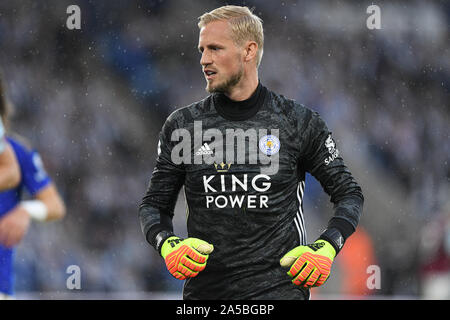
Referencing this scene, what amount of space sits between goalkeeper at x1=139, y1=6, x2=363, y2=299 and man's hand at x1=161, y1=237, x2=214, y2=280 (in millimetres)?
90

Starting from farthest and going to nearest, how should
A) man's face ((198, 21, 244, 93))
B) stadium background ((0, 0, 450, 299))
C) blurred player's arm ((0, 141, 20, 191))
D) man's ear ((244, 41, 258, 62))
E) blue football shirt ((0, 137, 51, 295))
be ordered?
stadium background ((0, 0, 450, 299))
blurred player's arm ((0, 141, 20, 191))
blue football shirt ((0, 137, 51, 295))
man's ear ((244, 41, 258, 62))
man's face ((198, 21, 244, 93))

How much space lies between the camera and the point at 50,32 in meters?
9.67

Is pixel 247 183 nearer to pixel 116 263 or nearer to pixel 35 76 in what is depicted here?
pixel 116 263

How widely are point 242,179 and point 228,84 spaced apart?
1.43ft

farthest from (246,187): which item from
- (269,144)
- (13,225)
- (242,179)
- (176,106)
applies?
(176,106)

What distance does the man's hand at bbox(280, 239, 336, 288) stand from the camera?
2.47m

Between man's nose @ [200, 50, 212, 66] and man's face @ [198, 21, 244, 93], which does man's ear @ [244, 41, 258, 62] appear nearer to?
man's face @ [198, 21, 244, 93]

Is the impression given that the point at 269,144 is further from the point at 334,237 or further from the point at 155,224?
the point at 155,224

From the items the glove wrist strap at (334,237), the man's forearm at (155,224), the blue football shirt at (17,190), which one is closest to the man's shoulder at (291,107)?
the glove wrist strap at (334,237)

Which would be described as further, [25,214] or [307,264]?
[25,214]

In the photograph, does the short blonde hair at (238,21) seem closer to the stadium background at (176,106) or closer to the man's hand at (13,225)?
the man's hand at (13,225)

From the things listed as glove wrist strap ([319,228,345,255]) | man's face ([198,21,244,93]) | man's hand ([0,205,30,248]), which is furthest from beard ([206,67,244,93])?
man's hand ([0,205,30,248])

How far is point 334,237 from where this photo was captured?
2639 millimetres

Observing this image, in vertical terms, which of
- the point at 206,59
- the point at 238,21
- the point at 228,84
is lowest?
the point at 228,84
